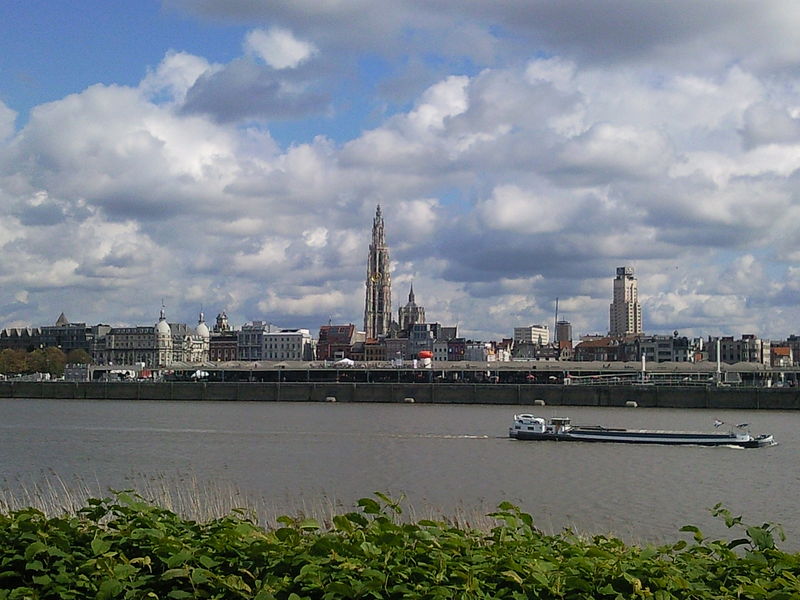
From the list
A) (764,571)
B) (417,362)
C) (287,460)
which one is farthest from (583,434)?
(417,362)

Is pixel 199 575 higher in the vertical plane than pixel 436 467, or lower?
higher

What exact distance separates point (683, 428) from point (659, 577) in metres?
74.2

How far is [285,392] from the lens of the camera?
13125cm

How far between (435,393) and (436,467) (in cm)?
8303

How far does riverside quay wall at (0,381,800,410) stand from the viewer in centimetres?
11350

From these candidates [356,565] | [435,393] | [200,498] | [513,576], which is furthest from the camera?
[435,393]

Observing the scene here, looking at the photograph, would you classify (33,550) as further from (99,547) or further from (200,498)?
(200,498)

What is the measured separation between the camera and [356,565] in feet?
24.4

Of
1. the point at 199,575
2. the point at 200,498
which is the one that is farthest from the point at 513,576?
the point at 200,498

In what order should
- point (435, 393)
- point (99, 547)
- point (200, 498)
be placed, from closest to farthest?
point (99, 547) < point (200, 498) < point (435, 393)

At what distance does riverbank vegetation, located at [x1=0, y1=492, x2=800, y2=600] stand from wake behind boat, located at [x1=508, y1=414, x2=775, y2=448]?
54.5 meters

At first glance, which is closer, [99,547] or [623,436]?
[99,547]

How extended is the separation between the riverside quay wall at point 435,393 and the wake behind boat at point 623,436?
48.6m

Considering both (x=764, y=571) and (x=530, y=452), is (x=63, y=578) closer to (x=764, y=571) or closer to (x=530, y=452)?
(x=764, y=571)
